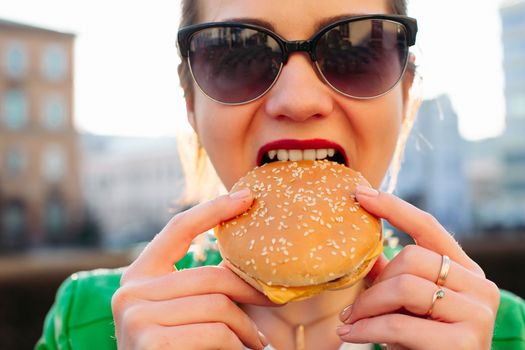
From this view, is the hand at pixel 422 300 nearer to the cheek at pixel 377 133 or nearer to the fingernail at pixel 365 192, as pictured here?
the fingernail at pixel 365 192

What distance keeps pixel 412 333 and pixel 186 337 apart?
0.65 metres

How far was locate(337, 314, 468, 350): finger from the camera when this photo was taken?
1503 millimetres

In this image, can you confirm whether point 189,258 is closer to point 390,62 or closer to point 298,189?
point 298,189

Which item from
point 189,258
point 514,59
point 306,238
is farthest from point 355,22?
point 514,59

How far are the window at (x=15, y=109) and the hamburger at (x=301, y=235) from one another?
56777 mm

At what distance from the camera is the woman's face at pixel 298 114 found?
1900 millimetres

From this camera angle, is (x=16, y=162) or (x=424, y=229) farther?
(x=16, y=162)

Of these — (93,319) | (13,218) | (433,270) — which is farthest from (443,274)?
(13,218)

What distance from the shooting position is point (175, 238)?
170 centimetres

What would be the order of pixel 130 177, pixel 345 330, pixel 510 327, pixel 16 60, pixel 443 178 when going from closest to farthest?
pixel 345 330 < pixel 510 327 < pixel 16 60 < pixel 443 178 < pixel 130 177

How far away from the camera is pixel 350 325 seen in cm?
166

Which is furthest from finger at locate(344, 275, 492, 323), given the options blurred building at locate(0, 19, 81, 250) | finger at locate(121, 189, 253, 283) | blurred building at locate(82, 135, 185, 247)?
blurred building at locate(82, 135, 185, 247)

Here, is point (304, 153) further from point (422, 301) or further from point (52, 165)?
point (52, 165)

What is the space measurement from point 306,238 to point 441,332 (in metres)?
0.48
